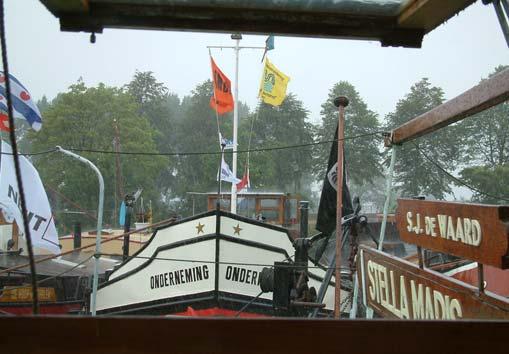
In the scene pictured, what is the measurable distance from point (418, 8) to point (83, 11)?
3.70ft

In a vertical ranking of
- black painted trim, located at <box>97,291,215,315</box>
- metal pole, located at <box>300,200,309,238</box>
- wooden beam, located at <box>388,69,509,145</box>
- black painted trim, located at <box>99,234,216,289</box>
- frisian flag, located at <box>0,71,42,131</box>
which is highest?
frisian flag, located at <box>0,71,42,131</box>

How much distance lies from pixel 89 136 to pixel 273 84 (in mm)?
4190

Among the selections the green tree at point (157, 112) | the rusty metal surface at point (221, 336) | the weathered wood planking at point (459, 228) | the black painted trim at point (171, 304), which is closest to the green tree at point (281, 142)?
the green tree at point (157, 112)

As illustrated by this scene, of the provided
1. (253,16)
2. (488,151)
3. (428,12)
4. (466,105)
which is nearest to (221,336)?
(253,16)

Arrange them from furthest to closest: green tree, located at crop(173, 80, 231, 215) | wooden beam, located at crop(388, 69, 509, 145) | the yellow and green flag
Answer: green tree, located at crop(173, 80, 231, 215), the yellow and green flag, wooden beam, located at crop(388, 69, 509, 145)

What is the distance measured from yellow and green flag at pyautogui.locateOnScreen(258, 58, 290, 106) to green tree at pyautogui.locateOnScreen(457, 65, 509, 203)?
540cm

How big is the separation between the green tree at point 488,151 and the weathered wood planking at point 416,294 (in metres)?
1.66

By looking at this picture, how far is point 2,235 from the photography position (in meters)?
10.6

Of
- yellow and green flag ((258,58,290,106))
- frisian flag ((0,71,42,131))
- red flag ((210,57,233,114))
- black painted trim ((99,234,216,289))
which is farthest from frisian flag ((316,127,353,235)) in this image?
red flag ((210,57,233,114))

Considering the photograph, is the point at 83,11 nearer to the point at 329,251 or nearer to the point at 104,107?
the point at 104,107

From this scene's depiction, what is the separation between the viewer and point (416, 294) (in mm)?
2688

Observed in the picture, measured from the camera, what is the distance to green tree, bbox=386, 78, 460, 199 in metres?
5.57

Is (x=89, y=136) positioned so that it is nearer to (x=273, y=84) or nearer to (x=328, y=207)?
(x=273, y=84)

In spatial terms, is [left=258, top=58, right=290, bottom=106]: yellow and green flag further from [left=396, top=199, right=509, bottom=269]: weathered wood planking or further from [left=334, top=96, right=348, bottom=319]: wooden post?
[left=396, top=199, right=509, bottom=269]: weathered wood planking
